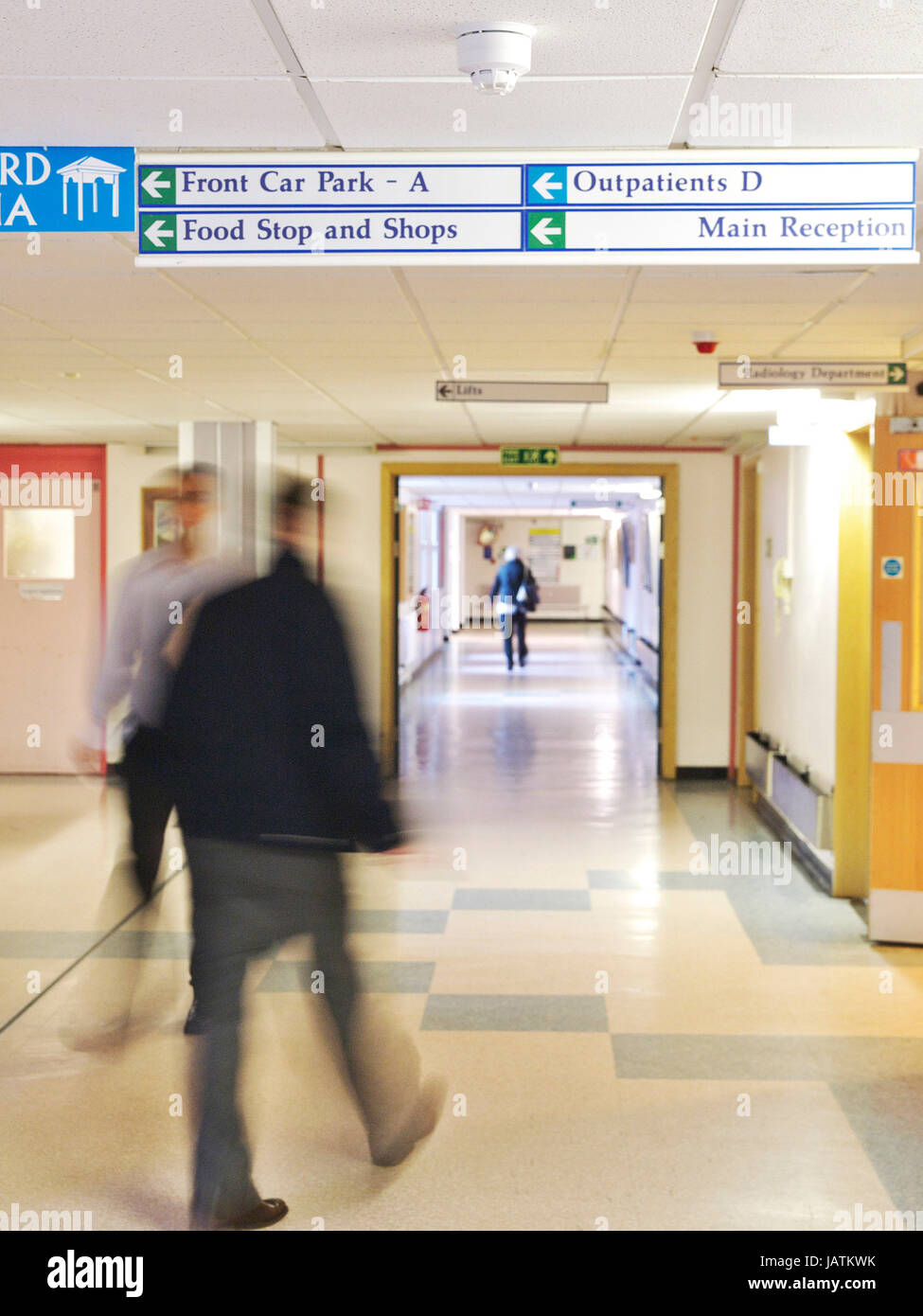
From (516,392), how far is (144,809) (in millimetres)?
2633

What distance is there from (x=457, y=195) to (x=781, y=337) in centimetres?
256

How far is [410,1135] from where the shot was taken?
309cm

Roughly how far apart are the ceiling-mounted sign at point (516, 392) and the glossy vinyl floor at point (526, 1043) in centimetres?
214

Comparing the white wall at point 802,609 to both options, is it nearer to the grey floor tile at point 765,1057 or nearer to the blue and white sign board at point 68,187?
the grey floor tile at point 765,1057

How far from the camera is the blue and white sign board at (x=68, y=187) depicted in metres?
2.92

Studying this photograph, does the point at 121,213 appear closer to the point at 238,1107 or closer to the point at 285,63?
the point at 285,63

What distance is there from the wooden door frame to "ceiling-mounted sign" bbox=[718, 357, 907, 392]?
458 cm

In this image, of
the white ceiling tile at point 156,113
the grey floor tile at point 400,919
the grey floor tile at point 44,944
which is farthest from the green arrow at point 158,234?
the grey floor tile at point 400,919

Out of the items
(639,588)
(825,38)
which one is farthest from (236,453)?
(639,588)

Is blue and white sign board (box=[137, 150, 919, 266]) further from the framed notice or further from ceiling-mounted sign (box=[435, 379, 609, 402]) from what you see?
the framed notice

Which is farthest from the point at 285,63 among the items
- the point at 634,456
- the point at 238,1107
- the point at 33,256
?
the point at 634,456

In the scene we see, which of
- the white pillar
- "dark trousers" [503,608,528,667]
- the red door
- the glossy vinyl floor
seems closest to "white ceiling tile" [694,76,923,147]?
the glossy vinyl floor

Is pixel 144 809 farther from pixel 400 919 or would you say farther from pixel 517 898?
pixel 517 898

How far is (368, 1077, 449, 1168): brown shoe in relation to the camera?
3.09 m
